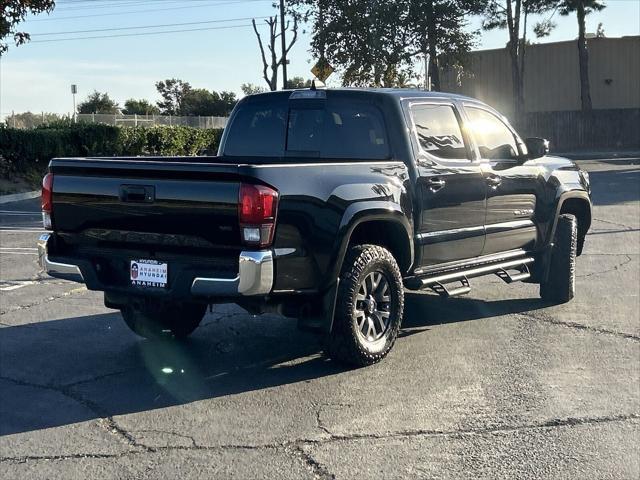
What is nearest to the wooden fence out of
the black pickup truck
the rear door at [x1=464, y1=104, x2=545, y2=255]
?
the rear door at [x1=464, y1=104, x2=545, y2=255]

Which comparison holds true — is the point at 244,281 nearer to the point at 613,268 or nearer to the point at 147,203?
the point at 147,203

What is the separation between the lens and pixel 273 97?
7797 millimetres

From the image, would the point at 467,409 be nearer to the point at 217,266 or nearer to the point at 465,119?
the point at 217,266

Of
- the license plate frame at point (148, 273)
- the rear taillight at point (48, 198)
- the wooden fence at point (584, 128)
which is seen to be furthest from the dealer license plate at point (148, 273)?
the wooden fence at point (584, 128)

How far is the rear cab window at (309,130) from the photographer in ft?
24.0

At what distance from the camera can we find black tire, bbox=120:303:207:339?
729cm

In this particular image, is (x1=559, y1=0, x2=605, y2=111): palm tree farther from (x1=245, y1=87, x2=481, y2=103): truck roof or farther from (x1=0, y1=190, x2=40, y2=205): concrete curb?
(x1=245, y1=87, x2=481, y2=103): truck roof

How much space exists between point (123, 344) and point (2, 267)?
4.73 metres

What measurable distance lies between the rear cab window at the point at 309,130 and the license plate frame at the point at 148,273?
6.45 feet

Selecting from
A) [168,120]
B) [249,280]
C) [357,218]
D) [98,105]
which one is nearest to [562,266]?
[357,218]

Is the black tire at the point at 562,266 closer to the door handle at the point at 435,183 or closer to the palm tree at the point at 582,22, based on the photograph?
the door handle at the point at 435,183

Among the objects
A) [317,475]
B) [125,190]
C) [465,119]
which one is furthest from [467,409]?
→ [465,119]

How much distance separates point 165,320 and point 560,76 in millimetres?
48786

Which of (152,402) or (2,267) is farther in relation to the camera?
(2,267)
